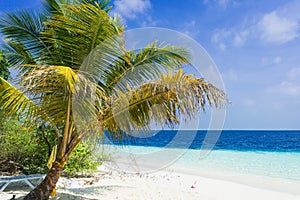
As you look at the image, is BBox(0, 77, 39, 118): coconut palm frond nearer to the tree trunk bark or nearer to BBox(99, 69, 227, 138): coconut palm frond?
the tree trunk bark

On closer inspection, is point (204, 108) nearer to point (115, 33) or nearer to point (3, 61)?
point (115, 33)

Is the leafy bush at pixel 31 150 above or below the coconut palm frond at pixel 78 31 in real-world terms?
below

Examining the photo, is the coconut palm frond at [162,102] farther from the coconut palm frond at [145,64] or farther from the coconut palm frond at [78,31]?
the coconut palm frond at [78,31]

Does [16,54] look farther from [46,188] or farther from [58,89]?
[46,188]

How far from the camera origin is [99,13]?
3951 millimetres

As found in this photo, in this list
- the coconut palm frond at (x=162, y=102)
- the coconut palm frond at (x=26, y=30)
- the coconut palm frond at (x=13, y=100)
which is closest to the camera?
the coconut palm frond at (x=162, y=102)

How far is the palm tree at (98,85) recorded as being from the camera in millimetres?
3920

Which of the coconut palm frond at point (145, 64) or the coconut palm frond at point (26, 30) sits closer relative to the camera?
the coconut palm frond at point (145, 64)

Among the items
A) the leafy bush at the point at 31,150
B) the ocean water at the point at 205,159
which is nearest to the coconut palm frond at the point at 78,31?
the ocean water at the point at 205,159

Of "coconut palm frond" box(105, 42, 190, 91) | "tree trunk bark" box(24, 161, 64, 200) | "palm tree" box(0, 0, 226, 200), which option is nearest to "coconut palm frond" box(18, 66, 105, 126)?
"palm tree" box(0, 0, 226, 200)

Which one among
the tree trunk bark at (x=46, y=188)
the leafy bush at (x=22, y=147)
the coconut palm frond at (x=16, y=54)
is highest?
the coconut palm frond at (x=16, y=54)

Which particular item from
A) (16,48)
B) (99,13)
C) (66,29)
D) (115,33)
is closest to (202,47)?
(115,33)

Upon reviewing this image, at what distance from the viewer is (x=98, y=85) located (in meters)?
4.09

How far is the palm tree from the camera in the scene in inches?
→ 154
